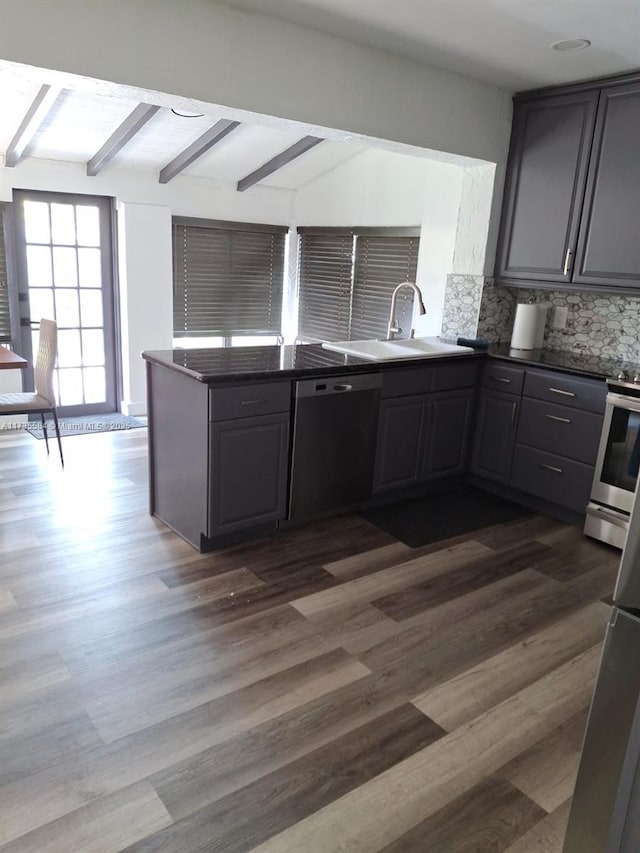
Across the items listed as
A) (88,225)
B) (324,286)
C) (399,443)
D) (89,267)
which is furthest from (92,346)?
(399,443)

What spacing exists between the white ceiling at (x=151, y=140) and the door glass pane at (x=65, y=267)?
27.7 inches

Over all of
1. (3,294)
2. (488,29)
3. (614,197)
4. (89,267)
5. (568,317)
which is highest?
(488,29)

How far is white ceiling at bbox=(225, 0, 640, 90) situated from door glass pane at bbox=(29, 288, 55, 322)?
304 centimetres

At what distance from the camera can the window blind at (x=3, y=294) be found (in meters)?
4.69

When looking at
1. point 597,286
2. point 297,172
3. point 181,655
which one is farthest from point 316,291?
point 181,655

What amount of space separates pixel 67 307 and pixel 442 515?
352cm

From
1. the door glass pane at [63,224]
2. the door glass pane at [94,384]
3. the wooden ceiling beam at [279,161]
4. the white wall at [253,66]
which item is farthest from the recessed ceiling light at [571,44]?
the door glass pane at [94,384]

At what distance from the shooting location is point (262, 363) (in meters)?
3.14

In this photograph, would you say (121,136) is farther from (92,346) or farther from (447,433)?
(447,433)

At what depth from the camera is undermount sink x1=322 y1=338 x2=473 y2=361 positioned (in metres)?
3.66

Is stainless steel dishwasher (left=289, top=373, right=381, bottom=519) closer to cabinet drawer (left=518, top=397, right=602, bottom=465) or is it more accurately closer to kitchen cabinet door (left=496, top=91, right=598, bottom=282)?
cabinet drawer (left=518, top=397, right=602, bottom=465)

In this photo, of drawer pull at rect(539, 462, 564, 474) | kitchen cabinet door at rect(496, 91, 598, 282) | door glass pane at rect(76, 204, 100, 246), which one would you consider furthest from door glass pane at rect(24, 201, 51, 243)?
drawer pull at rect(539, 462, 564, 474)

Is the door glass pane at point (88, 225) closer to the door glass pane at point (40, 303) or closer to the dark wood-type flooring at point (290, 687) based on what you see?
the door glass pane at point (40, 303)

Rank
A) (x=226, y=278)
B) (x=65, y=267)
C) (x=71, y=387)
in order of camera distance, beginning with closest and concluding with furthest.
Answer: (x=65, y=267) < (x=71, y=387) < (x=226, y=278)
